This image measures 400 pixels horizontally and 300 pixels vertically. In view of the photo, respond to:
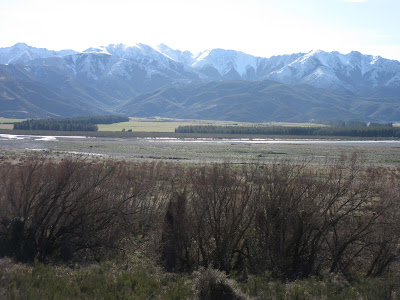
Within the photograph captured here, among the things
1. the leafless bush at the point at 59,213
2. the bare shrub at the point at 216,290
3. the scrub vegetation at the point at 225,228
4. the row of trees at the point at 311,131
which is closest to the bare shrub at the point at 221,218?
the scrub vegetation at the point at 225,228

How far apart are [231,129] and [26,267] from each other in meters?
171

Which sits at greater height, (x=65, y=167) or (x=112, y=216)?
(x=65, y=167)

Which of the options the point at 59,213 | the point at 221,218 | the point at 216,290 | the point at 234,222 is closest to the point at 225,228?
the point at 234,222

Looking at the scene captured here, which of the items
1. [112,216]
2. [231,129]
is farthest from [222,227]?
[231,129]

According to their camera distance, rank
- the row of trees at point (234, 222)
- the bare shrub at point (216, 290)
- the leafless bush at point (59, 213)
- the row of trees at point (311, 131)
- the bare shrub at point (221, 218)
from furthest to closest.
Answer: the row of trees at point (311, 131), the bare shrub at point (221, 218), the leafless bush at point (59, 213), the row of trees at point (234, 222), the bare shrub at point (216, 290)

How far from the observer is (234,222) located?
17.4 m

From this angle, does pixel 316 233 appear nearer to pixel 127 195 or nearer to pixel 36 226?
pixel 127 195

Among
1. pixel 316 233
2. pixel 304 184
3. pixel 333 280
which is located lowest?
pixel 333 280

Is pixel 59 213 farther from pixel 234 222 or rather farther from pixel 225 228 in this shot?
pixel 234 222

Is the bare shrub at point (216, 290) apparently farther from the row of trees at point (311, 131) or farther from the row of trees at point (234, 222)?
the row of trees at point (311, 131)

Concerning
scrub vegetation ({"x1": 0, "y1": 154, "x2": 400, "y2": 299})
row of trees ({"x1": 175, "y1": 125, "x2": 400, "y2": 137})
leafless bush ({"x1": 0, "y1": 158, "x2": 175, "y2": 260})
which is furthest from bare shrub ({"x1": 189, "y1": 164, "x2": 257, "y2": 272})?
row of trees ({"x1": 175, "y1": 125, "x2": 400, "y2": 137})

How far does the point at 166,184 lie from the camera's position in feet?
80.9

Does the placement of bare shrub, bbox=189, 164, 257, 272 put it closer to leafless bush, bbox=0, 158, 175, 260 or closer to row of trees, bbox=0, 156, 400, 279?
row of trees, bbox=0, 156, 400, 279

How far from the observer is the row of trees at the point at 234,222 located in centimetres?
1672
